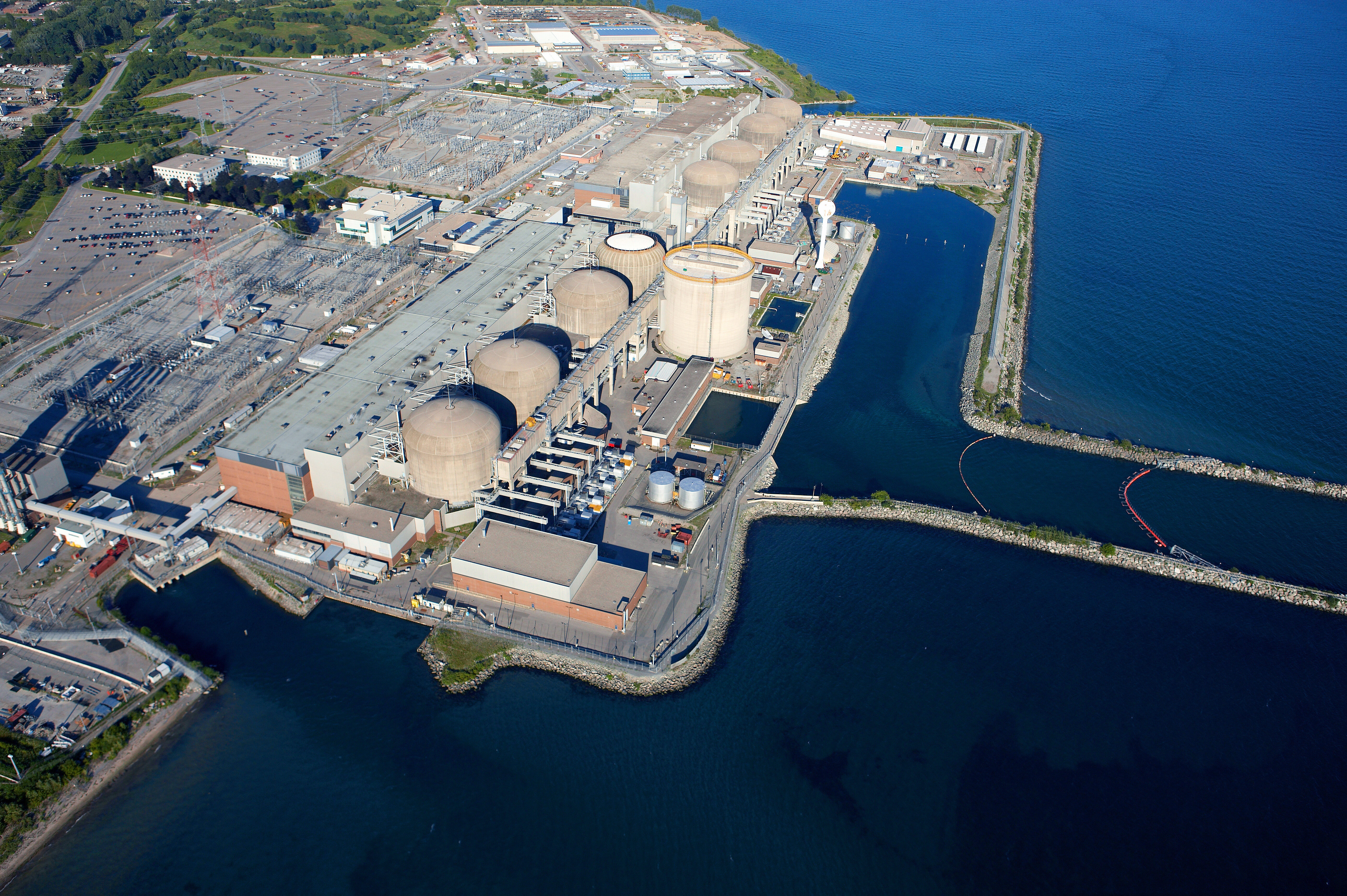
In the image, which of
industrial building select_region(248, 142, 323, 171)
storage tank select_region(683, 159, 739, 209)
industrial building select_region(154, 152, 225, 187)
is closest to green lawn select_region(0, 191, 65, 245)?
industrial building select_region(154, 152, 225, 187)

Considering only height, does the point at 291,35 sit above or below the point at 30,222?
above

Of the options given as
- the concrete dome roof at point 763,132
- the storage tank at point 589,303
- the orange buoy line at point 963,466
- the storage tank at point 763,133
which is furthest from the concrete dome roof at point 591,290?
the concrete dome roof at point 763,132

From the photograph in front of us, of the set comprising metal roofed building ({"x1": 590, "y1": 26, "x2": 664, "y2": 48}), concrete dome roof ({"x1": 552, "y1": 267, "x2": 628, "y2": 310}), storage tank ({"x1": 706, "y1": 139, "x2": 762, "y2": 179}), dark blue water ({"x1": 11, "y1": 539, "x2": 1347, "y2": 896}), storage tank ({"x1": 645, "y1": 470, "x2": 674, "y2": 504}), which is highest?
metal roofed building ({"x1": 590, "y1": 26, "x2": 664, "y2": 48})

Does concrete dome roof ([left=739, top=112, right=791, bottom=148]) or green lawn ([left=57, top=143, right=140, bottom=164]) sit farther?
green lawn ([left=57, top=143, right=140, bottom=164])

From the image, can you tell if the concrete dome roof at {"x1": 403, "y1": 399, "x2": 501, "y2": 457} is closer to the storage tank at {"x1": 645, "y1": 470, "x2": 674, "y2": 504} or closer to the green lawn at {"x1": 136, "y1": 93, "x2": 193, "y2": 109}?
the storage tank at {"x1": 645, "y1": 470, "x2": 674, "y2": 504}

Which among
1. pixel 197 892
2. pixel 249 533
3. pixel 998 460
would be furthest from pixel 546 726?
pixel 998 460

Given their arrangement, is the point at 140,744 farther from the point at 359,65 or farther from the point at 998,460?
the point at 359,65

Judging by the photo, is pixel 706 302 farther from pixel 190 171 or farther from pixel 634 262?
pixel 190 171

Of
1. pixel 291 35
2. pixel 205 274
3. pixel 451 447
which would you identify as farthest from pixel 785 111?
pixel 291 35
